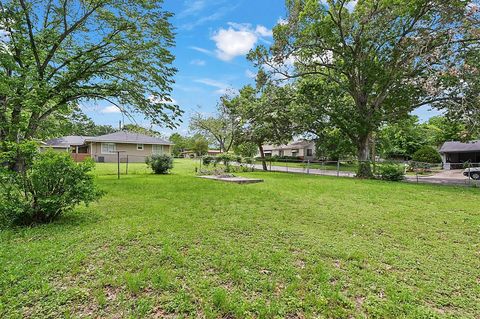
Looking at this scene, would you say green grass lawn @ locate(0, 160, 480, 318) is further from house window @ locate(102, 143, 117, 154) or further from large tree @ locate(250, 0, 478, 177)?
house window @ locate(102, 143, 117, 154)

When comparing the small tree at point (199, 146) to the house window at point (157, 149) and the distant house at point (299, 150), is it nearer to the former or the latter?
the distant house at point (299, 150)

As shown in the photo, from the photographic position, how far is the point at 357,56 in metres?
14.0

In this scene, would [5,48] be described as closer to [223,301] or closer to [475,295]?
[223,301]

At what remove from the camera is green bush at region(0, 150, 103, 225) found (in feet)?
14.6

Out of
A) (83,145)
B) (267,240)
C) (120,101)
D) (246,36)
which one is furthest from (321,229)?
(83,145)

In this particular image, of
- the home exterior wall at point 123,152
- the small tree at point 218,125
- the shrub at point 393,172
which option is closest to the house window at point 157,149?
the home exterior wall at point 123,152

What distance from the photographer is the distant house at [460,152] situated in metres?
26.4

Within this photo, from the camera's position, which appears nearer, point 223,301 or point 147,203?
point 223,301

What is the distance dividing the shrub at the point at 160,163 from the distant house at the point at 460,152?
27.3 metres

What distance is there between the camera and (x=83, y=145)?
31.7 m

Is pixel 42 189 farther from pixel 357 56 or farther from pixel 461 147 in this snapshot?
pixel 461 147

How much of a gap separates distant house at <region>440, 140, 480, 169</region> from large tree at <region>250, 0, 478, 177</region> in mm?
17375

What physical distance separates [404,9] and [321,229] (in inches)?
491

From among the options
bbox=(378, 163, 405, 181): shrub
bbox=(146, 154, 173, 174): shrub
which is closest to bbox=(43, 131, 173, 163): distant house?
bbox=(146, 154, 173, 174): shrub
